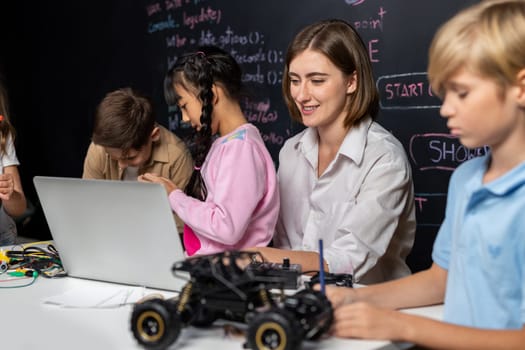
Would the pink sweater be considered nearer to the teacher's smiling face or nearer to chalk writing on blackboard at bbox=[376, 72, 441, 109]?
the teacher's smiling face

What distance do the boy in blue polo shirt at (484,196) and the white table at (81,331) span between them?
0.06m

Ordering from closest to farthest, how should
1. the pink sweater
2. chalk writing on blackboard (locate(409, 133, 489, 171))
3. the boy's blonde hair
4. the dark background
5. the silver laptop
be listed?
the boy's blonde hair → the silver laptop → the pink sweater → chalk writing on blackboard (locate(409, 133, 489, 171)) → the dark background

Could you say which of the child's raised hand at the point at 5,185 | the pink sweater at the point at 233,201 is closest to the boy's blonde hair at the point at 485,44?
the pink sweater at the point at 233,201

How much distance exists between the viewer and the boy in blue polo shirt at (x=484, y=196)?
3.54 ft

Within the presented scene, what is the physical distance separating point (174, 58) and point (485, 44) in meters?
2.79

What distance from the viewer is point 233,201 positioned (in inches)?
67.7

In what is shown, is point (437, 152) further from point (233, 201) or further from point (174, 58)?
point (174, 58)

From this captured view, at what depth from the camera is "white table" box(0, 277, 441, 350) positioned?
1127mm

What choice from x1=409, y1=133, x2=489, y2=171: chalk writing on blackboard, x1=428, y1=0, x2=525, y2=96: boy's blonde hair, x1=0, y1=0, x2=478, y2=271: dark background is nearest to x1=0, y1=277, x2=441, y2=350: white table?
x1=428, y1=0, x2=525, y2=96: boy's blonde hair

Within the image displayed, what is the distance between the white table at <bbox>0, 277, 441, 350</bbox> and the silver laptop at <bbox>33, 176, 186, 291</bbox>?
8cm

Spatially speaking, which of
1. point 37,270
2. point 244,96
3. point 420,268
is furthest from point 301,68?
point 420,268

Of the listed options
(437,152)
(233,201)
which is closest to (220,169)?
(233,201)

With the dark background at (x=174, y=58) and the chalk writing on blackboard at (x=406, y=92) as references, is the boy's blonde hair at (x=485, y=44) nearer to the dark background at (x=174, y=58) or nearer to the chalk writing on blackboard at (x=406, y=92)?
the dark background at (x=174, y=58)

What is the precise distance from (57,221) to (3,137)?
1.15 meters
